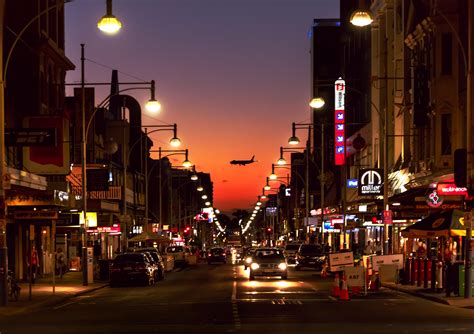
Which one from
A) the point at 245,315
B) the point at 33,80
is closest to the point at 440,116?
the point at 33,80

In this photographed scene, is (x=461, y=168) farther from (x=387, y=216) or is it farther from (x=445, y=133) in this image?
(x=445, y=133)

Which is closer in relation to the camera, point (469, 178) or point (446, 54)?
point (469, 178)

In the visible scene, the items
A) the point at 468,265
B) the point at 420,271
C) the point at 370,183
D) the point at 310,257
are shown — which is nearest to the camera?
the point at 468,265

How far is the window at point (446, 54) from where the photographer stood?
140ft

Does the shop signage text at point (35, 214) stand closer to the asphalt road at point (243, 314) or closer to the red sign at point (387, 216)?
the asphalt road at point (243, 314)

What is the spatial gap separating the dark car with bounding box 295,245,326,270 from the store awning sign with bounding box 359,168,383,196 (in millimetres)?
5095

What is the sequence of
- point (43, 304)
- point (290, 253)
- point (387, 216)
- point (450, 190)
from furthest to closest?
point (290, 253) → point (387, 216) → point (43, 304) → point (450, 190)

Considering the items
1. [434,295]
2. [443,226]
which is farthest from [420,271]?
[434,295]

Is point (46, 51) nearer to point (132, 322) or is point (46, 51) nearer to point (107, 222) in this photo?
point (107, 222)

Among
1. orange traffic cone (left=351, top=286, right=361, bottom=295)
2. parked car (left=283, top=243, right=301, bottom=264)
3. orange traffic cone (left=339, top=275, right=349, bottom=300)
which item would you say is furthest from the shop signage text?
parked car (left=283, top=243, right=301, bottom=264)

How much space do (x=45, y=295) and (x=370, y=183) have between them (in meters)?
25.8

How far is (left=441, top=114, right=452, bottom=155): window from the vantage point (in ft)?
140

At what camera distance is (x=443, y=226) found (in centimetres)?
3130

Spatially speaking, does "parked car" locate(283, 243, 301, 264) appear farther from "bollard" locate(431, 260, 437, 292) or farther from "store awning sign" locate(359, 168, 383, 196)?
"bollard" locate(431, 260, 437, 292)
